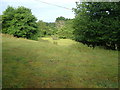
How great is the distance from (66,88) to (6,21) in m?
25.8

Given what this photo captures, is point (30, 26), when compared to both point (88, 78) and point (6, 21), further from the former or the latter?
point (88, 78)

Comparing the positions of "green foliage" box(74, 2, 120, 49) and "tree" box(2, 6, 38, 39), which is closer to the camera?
"green foliage" box(74, 2, 120, 49)

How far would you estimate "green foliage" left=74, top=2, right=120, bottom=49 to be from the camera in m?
12.5

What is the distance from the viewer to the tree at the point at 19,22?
25.4m

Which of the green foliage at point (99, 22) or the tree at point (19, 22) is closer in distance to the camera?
the green foliage at point (99, 22)

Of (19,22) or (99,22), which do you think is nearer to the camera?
(99,22)

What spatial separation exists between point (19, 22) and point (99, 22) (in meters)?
17.8

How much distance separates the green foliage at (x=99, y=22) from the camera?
12.5 meters

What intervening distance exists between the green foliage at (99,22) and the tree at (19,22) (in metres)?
13.8

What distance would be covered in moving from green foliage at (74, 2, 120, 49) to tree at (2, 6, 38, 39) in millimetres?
13765

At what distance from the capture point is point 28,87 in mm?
4387

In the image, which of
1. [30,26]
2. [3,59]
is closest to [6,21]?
[30,26]

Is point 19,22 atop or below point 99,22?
atop

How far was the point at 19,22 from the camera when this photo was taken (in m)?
25.7
